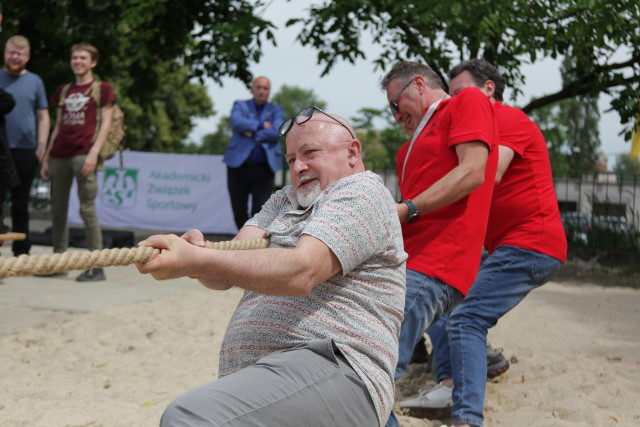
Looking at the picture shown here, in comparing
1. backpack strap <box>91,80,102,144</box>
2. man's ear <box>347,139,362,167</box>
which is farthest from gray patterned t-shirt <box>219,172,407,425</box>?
backpack strap <box>91,80,102,144</box>

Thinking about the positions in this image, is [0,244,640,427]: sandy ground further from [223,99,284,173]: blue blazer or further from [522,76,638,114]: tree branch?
[522,76,638,114]: tree branch

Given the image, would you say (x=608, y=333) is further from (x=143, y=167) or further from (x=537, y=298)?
(x=143, y=167)

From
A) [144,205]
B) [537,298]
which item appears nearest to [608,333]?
[537,298]

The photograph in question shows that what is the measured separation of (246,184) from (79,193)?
80.9 inches

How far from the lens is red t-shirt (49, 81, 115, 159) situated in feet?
21.2

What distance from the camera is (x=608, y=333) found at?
5496 mm

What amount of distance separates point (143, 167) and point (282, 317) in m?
10.6

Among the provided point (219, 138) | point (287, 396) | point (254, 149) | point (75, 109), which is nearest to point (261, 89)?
point (254, 149)

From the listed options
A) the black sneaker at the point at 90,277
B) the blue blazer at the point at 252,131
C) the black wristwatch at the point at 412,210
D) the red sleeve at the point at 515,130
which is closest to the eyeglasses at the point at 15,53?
the black sneaker at the point at 90,277

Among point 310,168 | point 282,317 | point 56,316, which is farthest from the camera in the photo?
point 56,316

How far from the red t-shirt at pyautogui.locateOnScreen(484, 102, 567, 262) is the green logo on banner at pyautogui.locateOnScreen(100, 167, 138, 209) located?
9.58 m

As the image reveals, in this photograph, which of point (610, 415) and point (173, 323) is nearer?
point (610, 415)

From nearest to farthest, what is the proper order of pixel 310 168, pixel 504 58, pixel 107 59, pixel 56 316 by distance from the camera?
1. pixel 310 168
2. pixel 56 316
3. pixel 504 58
4. pixel 107 59

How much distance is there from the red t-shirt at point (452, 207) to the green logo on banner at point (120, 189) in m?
9.73
